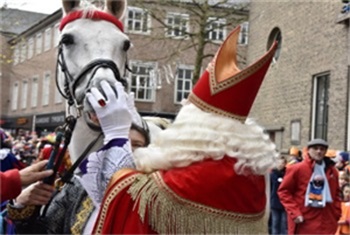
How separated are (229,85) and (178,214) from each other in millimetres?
616

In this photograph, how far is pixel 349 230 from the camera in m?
7.11

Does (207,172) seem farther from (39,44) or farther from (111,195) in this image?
(39,44)

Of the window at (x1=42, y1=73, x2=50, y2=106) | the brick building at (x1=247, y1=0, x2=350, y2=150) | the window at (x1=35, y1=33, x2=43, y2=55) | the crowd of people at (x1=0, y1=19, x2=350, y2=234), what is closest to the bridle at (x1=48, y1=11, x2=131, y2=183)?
the crowd of people at (x1=0, y1=19, x2=350, y2=234)

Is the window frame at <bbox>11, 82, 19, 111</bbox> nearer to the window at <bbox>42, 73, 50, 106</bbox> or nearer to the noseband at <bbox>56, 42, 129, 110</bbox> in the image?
the window at <bbox>42, 73, 50, 106</bbox>

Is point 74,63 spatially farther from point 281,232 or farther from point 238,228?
point 281,232

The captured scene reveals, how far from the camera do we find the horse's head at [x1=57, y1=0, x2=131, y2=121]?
11.1 ft

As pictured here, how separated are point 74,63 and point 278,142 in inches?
566

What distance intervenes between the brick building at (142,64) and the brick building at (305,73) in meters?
1.27

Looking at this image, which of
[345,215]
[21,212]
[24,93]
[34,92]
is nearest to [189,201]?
[21,212]

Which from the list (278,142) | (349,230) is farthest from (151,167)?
(278,142)

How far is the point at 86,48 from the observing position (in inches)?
141

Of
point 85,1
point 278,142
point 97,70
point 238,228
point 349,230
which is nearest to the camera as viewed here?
point 238,228

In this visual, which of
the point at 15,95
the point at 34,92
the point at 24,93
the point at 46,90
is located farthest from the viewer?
the point at 15,95

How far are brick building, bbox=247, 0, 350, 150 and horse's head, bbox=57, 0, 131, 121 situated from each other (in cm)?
1111
